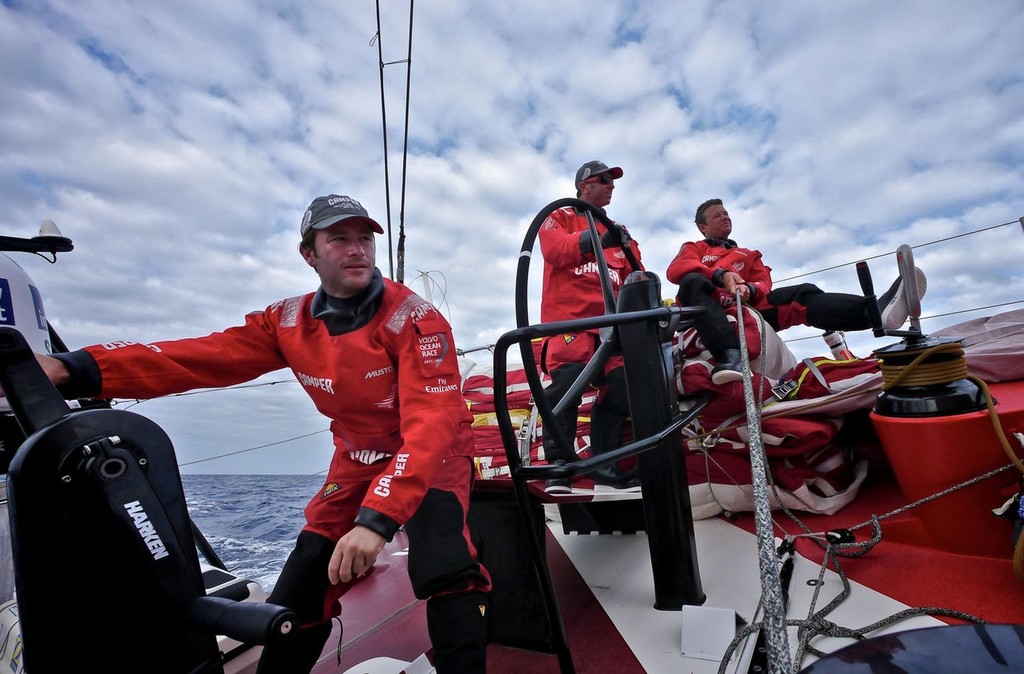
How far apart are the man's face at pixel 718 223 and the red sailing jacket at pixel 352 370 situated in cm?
269

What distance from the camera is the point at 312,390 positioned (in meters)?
1.75

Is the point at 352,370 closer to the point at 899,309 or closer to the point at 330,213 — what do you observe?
the point at 330,213

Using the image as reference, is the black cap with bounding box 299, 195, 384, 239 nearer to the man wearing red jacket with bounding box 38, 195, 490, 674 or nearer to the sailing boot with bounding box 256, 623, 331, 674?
the man wearing red jacket with bounding box 38, 195, 490, 674

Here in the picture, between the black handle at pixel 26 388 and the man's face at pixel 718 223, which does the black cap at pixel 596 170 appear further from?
the black handle at pixel 26 388

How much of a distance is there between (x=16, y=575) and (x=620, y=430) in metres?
2.06

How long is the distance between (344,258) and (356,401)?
18.6 inches

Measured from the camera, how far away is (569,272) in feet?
8.79

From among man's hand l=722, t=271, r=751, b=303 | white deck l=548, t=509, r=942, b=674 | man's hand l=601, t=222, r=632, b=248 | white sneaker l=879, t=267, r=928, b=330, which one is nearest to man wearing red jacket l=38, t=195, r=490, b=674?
white deck l=548, t=509, r=942, b=674

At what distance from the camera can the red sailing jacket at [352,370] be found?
148 cm

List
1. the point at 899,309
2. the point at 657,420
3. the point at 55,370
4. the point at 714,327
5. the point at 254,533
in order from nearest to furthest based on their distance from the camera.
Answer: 1. the point at 55,370
2. the point at 657,420
3. the point at 899,309
4. the point at 714,327
5. the point at 254,533

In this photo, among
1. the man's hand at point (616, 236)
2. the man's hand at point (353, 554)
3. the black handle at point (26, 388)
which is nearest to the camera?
the black handle at point (26, 388)

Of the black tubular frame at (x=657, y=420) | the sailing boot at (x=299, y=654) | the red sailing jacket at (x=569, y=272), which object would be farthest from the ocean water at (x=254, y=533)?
the black tubular frame at (x=657, y=420)

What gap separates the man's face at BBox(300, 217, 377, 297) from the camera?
172cm

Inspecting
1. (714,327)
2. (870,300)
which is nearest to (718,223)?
(714,327)
